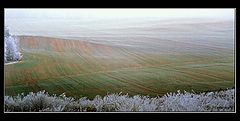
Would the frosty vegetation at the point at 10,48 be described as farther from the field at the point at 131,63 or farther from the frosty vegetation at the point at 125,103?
the frosty vegetation at the point at 125,103

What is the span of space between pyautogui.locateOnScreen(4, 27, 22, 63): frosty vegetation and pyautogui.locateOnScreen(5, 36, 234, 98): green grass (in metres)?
0.08

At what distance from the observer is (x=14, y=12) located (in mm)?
4719

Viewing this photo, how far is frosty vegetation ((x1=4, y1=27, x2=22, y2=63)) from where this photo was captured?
4.71 metres

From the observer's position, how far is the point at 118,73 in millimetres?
4785

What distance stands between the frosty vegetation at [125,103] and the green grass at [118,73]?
0.07m

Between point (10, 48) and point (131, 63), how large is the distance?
4.52 feet

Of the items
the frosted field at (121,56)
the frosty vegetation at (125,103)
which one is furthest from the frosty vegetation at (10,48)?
the frosty vegetation at (125,103)

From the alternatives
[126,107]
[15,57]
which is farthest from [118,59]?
[15,57]

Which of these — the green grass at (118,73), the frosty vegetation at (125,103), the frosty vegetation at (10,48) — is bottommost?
the frosty vegetation at (125,103)

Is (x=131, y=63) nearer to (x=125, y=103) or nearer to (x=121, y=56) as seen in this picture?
(x=121, y=56)

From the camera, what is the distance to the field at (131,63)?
474 centimetres

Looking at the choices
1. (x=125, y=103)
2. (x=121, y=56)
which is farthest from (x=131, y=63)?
(x=125, y=103)

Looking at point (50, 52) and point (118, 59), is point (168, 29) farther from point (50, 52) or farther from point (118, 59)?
point (50, 52)
